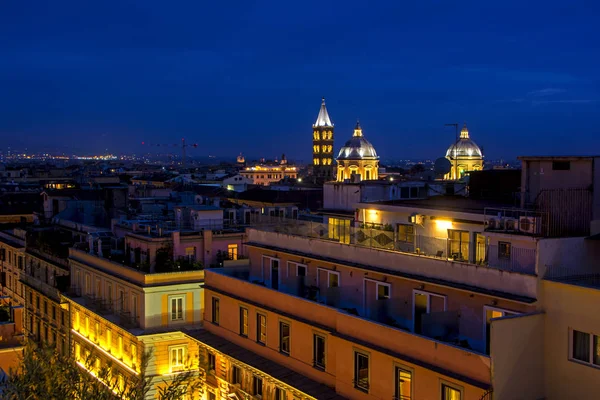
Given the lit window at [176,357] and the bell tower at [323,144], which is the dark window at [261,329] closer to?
the lit window at [176,357]

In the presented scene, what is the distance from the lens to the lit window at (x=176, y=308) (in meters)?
30.7

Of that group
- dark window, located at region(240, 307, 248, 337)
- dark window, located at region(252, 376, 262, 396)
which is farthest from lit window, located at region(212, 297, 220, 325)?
dark window, located at region(252, 376, 262, 396)

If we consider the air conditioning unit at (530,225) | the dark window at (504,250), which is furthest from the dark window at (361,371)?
the air conditioning unit at (530,225)

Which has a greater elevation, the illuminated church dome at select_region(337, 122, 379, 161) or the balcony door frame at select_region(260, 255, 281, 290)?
the illuminated church dome at select_region(337, 122, 379, 161)

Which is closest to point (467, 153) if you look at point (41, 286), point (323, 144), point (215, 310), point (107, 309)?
point (323, 144)

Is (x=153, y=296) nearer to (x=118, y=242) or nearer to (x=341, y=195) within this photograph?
(x=118, y=242)

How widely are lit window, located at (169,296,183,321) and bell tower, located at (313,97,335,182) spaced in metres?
118

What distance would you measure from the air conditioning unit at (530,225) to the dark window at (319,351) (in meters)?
6.66

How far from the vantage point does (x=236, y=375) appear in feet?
82.0

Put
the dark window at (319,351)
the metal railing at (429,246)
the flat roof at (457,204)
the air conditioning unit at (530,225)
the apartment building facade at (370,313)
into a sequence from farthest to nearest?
the flat roof at (457,204), the dark window at (319,351), the air conditioning unit at (530,225), the metal railing at (429,246), the apartment building facade at (370,313)

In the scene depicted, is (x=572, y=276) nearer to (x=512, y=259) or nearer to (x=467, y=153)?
(x=512, y=259)

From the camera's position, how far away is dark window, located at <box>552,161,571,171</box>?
19172mm

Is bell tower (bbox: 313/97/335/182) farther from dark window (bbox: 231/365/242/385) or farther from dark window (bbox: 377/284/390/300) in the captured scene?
dark window (bbox: 377/284/390/300)

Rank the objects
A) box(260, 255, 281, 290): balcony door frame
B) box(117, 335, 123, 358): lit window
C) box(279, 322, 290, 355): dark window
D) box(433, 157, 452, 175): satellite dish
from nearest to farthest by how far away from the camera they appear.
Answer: box(279, 322, 290, 355): dark window < box(260, 255, 281, 290): balcony door frame < box(433, 157, 452, 175): satellite dish < box(117, 335, 123, 358): lit window
